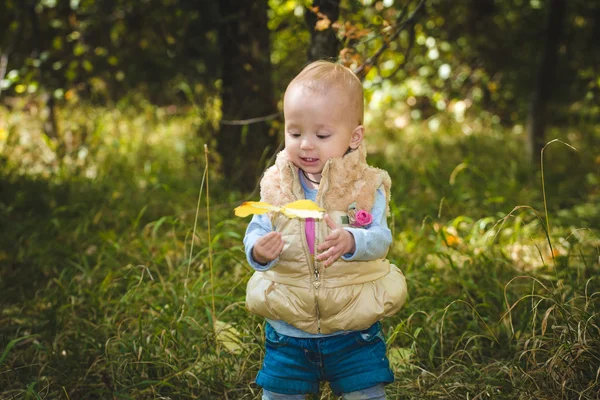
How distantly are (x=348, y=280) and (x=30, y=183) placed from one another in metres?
3.09

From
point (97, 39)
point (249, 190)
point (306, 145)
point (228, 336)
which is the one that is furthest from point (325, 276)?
point (97, 39)

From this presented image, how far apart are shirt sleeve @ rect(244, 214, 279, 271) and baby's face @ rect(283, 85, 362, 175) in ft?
0.66

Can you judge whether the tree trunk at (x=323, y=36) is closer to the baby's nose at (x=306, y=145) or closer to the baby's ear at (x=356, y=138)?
the baby's ear at (x=356, y=138)

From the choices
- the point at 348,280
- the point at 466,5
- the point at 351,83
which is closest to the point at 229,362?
the point at 348,280

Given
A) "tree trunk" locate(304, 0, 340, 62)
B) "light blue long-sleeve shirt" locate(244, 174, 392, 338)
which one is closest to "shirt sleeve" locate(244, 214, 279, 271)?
"light blue long-sleeve shirt" locate(244, 174, 392, 338)

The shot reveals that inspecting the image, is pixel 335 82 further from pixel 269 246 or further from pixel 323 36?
pixel 323 36

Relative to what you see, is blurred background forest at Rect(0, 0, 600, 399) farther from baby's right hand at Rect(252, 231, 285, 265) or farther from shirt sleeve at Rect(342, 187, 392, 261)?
baby's right hand at Rect(252, 231, 285, 265)

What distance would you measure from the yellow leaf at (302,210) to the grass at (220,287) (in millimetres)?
722

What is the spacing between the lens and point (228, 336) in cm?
239

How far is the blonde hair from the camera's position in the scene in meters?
1.81

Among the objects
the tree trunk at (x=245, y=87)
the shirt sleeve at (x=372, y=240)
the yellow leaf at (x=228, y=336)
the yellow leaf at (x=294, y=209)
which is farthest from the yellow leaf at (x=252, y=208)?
the tree trunk at (x=245, y=87)

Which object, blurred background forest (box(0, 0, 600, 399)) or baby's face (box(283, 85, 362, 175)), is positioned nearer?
baby's face (box(283, 85, 362, 175))

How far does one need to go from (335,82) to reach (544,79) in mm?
3691

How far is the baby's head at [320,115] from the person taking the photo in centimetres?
181
